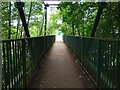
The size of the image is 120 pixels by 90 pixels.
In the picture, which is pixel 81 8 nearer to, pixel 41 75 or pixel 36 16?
pixel 41 75

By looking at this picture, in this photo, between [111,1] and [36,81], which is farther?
[111,1]

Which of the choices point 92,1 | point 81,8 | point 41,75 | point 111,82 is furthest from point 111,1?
point 111,82

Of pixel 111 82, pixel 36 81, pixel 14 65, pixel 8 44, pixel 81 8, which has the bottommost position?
pixel 36 81

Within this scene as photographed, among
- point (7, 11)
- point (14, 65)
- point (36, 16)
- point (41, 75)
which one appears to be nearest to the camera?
point (14, 65)

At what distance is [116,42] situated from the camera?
3.61 m

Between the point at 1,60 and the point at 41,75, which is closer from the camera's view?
the point at 1,60

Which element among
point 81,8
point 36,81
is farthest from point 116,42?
point 81,8

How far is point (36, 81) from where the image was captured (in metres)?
6.07

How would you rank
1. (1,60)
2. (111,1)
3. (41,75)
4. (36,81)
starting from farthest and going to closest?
(111,1) < (41,75) < (36,81) < (1,60)

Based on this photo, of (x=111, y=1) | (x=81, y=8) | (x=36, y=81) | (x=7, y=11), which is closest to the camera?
(x=36, y=81)

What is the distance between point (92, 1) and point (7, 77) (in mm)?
6423

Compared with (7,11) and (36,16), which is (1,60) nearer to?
(7,11)

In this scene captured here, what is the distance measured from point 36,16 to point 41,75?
43.4 ft

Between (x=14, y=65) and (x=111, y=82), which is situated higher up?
(x=14, y=65)
